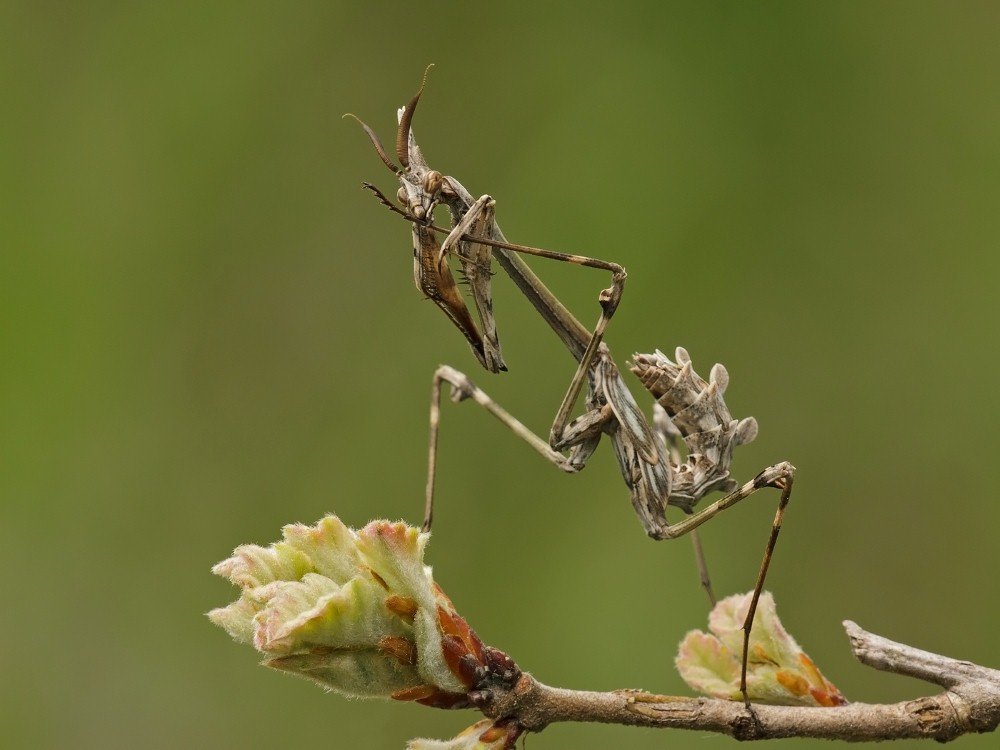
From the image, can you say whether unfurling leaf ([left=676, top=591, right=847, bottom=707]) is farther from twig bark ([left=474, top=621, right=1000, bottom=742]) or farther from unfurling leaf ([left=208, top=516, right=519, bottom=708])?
unfurling leaf ([left=208, top=516, right=519, bottom=708])

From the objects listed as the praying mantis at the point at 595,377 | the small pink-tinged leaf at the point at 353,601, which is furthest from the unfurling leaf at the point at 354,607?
the praying mantis at the point at 595,377

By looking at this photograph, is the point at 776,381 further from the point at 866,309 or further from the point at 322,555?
the point at 322,555

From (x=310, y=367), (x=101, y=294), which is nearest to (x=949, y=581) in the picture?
(x=310, y=367)

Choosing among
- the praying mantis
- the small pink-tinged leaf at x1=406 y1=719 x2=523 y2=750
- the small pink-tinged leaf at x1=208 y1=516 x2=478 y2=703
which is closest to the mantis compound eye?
the praying mantis

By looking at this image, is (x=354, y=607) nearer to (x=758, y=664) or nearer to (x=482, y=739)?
(x=482, y=739)

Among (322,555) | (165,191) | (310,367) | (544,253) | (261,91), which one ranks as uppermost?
(261,91)
